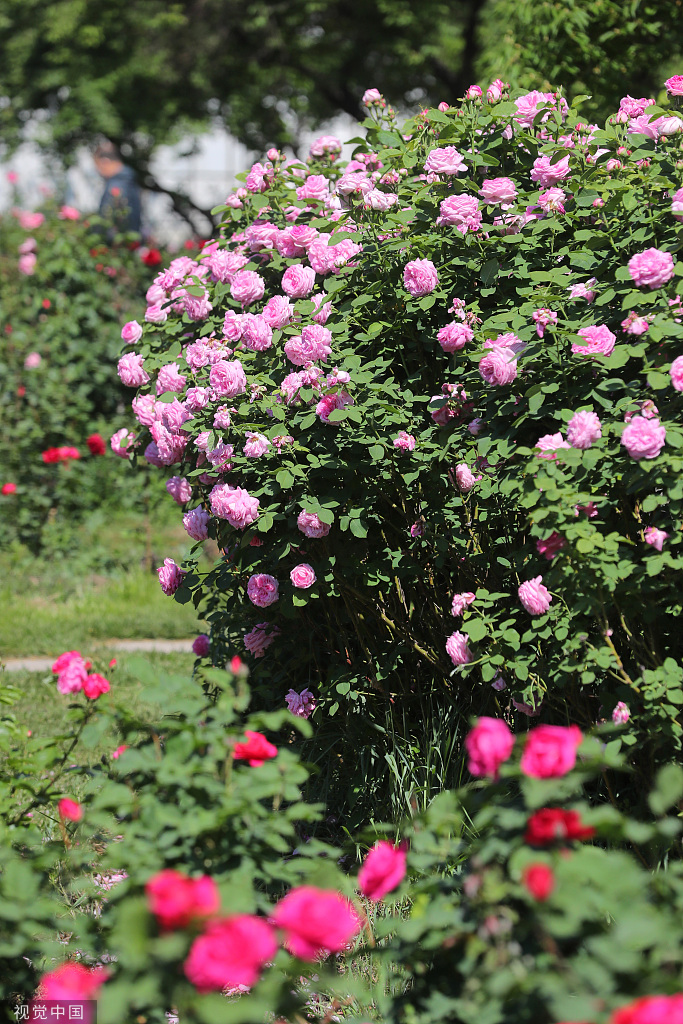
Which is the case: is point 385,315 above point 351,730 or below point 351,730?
above

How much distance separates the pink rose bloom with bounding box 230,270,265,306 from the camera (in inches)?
106

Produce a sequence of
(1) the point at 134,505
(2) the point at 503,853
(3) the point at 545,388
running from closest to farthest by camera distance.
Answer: (2) the point at 503,853, (3) the point at 545,388, (1) the point at 134,505

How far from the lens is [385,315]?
2.76m

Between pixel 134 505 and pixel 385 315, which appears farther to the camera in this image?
pixel 134 505

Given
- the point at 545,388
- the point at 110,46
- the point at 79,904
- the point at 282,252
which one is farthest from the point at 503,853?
the point at 110,46

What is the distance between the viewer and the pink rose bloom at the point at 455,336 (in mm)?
2410

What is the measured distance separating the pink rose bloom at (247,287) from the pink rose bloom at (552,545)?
3.90ft

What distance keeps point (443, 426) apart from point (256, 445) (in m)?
0.53

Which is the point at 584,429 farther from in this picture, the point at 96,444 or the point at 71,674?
the point at 96,444

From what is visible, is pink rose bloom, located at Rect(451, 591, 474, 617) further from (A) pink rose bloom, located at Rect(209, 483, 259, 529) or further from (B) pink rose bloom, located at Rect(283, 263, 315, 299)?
(B) pink rose bloom, located at Rect(283, 263, 315, 299)

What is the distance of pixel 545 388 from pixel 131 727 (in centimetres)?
123

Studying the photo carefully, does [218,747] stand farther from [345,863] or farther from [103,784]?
[345,863]

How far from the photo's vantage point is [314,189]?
2.96m

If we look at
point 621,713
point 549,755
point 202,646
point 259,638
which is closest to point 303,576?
point 259,638
